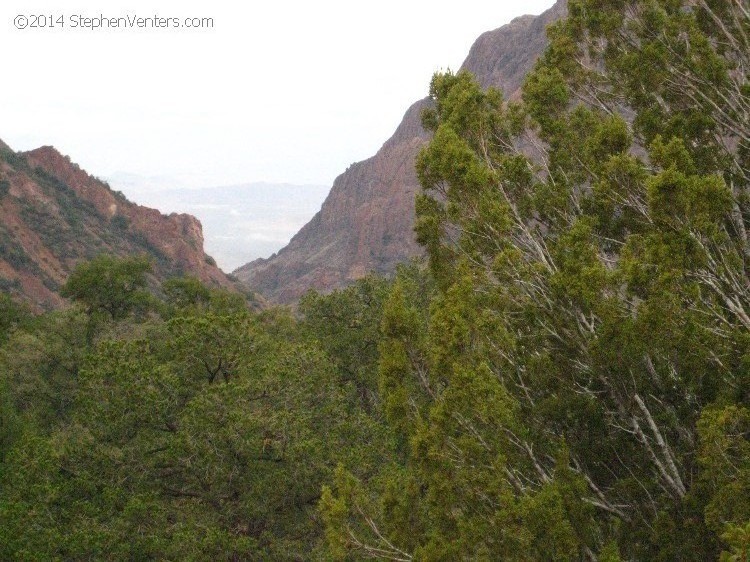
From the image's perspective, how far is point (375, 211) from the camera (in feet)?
398

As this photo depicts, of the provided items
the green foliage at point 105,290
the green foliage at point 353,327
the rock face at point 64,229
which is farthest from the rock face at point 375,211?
the green foliage at point 353,327

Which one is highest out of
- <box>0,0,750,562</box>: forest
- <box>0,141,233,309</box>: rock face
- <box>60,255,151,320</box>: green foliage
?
<box>0,141,233,309</box>: rock face

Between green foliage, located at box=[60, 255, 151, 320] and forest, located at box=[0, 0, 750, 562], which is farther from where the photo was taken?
green foliage, located at box=[60, 255, 151, 320]

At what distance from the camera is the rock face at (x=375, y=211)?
114m

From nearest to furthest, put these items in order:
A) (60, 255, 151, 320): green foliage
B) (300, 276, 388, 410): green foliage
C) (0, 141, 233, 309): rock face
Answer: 1. (300, 276, 388, 410): green foliage
2. (60, 255, 151, 320): green foliage
3. (0, 141, 233, 309): rock face

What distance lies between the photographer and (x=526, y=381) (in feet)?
28.0

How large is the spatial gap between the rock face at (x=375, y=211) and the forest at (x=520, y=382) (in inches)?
3607

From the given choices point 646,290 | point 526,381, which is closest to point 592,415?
point 526,381

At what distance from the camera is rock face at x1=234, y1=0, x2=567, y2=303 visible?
374 ft

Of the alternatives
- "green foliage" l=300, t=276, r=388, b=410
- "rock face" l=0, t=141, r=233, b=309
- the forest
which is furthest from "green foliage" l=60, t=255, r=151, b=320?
"rock face" l=0, t=141, r=233, b=309

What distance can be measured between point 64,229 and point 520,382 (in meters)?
71.2

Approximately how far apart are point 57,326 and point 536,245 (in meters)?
23.9

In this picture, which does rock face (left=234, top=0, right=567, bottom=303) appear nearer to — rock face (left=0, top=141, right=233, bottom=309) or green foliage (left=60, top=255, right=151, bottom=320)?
rock face (left=0, top=141, right=233, bottom=309)

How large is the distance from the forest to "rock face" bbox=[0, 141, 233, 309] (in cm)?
4883
